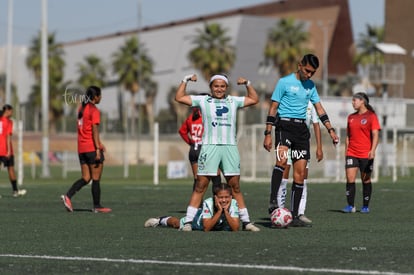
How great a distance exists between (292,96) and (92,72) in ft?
323

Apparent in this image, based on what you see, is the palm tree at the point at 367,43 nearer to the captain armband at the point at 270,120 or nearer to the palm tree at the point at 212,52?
the palm tree at the point at 212,52

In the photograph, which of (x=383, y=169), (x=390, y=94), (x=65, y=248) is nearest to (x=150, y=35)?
(x=390, y=94)

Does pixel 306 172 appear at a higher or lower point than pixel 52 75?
lower

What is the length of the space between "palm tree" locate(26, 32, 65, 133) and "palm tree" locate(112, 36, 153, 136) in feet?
17.8

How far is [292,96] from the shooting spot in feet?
47.8

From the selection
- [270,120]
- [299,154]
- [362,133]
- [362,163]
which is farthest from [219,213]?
[362,133]

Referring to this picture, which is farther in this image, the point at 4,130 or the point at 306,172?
the point at 4,130

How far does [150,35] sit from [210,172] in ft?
320

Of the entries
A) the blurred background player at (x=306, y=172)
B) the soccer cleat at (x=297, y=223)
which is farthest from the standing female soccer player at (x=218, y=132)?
the blurred background player at (x=306, y=172)

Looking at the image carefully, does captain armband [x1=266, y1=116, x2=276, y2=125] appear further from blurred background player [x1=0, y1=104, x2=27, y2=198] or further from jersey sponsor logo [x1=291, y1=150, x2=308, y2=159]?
blurred background player [x1=0, y1=104, x2=27, y2=198]

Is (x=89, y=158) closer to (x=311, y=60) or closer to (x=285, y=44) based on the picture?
(x=311, y=60)

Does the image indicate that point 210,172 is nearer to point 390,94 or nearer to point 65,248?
point 65,248

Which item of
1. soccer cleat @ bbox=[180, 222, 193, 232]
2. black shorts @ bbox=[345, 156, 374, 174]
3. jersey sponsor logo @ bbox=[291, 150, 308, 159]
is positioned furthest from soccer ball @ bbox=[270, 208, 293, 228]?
black shorts @ bbox=[345, 156, 374, 174]

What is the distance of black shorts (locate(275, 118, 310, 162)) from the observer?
14602 millimetres
